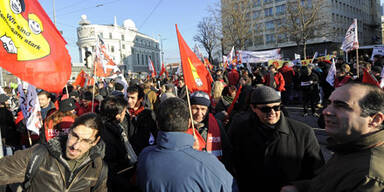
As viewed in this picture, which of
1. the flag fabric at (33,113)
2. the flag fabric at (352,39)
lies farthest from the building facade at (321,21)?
the flag fabric at (33,113)

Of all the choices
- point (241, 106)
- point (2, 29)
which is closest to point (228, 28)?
point (241, 106)

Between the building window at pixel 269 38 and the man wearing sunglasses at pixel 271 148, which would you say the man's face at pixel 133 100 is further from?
the building window at pixel 269 38

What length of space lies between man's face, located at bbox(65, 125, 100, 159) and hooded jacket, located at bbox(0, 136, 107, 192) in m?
0.07

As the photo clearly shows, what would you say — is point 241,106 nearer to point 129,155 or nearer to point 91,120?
point 129,155

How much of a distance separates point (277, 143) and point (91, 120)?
1.66 meters

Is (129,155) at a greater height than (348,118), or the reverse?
(348,118)

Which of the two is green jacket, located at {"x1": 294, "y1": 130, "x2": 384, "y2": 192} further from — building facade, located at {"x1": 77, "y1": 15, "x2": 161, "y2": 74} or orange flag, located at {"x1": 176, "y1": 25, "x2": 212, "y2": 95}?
building facade, located at {"x1": 77, "y1": 15, "x2": 161, "y2": 74}

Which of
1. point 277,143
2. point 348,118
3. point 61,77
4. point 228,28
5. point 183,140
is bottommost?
point 277,143

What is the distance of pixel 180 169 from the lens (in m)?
1.62

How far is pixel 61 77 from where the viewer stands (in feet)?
9.96

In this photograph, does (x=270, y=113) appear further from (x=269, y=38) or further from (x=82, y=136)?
(x=269, y=38)

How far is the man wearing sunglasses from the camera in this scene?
224 centimetres

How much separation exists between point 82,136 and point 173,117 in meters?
0.89

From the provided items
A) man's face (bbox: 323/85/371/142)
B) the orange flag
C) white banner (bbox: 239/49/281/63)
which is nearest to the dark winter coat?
man's face (bbox: 323/85/371/142)
